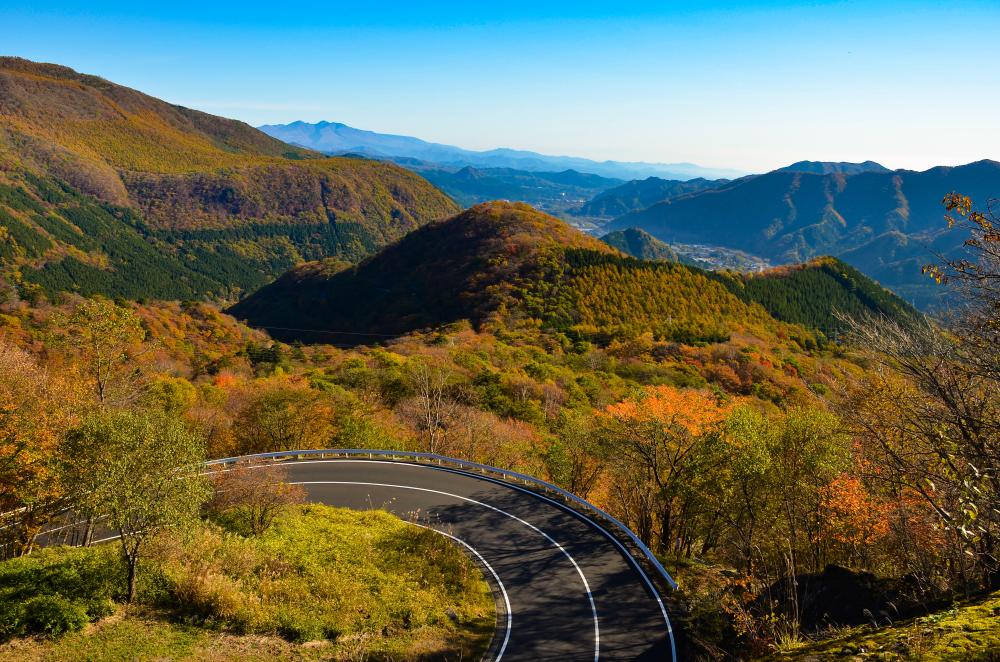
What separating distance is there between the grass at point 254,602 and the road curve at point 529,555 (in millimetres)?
1513

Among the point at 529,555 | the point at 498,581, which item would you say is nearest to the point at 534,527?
the point at 529,555

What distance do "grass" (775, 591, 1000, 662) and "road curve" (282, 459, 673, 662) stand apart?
10.2 m

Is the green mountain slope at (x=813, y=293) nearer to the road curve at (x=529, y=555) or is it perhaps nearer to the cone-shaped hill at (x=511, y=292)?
the cone-shaped hill at (x=511, y=292)

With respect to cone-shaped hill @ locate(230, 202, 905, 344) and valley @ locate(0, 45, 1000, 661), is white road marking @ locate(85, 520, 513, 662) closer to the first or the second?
valley @ locate(0, 45, 1000, 661)

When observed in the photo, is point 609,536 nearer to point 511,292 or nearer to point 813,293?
point 511,292

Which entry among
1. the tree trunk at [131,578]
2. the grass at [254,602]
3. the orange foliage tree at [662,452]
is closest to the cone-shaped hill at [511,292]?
the orange foliage tree at [662,452]

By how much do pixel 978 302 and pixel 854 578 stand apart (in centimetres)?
1035

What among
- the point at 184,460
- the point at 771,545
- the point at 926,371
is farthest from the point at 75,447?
the point at 771,545

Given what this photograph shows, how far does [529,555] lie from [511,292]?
89.4 m

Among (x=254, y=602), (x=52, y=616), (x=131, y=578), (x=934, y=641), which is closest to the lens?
(x=934, y=641)

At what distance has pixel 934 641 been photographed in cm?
707

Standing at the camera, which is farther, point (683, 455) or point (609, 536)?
point (683, 455)

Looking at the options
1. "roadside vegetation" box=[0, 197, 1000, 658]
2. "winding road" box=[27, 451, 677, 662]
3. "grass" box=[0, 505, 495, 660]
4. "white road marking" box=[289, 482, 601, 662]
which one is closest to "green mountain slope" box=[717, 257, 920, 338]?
"roadside vegetation" box=[0, 197, 1000, 658]

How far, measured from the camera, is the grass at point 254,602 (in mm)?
14531
